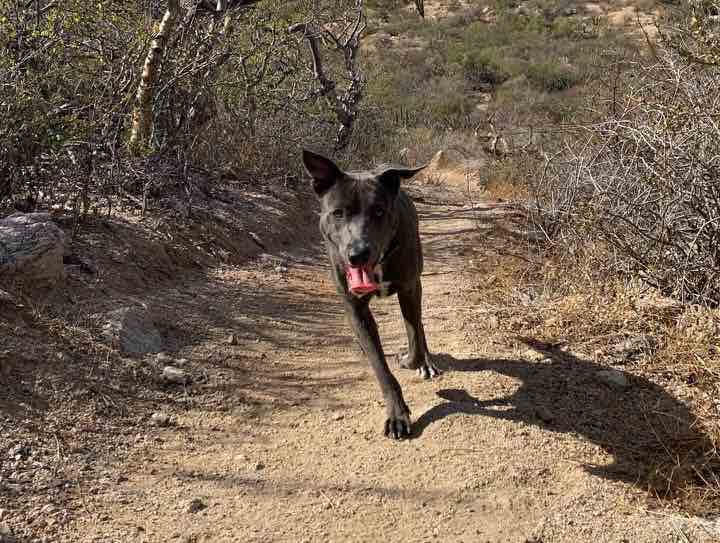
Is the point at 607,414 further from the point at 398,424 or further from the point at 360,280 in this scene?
the point at 360,280

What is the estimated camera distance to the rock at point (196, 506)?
8.86 feet

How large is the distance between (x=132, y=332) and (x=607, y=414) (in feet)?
10.1

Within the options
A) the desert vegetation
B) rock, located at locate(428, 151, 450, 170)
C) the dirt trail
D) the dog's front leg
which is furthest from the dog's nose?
rock, located at locate(428, 151, 450, 170)

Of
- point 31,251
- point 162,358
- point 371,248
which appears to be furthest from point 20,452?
point 371,248

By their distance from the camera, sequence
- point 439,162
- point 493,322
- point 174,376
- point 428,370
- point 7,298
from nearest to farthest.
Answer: point 7,298, point 174,376, point 428,370, point 493,322, point 439,162

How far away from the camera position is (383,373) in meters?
3.29

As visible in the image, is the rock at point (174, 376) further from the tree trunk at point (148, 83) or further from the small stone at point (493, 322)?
the tree trunk at point (148, 83)

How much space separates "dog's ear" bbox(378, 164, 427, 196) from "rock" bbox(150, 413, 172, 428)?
6.04 ft

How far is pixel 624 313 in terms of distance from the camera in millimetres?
4199

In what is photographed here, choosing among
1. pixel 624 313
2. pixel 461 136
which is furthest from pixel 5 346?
pixel 461 136

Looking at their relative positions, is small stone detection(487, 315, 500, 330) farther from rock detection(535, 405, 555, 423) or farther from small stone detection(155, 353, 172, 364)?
small stone detection(155, 353, 172, 364)

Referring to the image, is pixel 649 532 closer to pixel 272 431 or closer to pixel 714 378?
pixel 714 378

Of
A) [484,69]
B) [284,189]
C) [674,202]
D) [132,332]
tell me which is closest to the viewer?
[132,332]

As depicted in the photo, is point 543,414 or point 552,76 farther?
point 552,76
